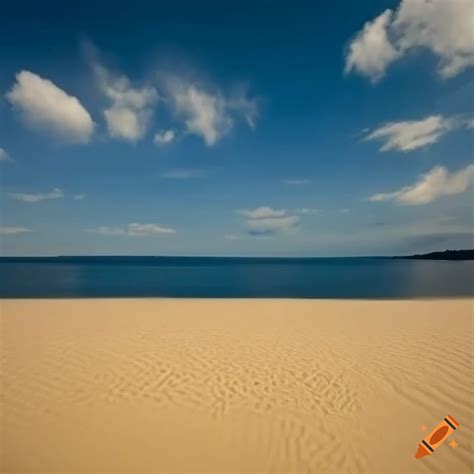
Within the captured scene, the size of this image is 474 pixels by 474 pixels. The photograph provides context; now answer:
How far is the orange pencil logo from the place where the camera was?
4.64 meters

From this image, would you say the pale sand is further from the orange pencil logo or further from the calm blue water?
the calm blue water

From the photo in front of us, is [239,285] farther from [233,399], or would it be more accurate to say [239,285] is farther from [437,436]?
[437,436]

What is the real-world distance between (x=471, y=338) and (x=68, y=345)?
47.5 ft

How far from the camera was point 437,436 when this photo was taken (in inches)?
196

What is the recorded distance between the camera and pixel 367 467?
14.0 feet

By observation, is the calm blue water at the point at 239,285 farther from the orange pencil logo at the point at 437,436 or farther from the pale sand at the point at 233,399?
the orange pencil logo at the point at 437,436

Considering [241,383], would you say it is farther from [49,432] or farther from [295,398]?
[49,432]

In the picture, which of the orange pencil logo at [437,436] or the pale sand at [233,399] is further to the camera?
the orange pencil logo at [437,436]

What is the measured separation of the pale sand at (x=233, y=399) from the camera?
4391 millimetres

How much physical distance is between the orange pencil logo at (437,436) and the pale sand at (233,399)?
0.09m

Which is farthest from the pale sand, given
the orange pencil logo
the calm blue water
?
the calm blue water

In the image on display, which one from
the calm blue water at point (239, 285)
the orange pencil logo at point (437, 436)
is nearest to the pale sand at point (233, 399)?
the orange pencil logo at point (437, 436)

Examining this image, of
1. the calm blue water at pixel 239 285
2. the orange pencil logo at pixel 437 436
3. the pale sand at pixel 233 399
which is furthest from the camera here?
the calm blue water at pixel 239 285

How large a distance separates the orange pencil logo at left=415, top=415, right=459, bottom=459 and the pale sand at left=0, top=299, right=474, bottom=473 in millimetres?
92
